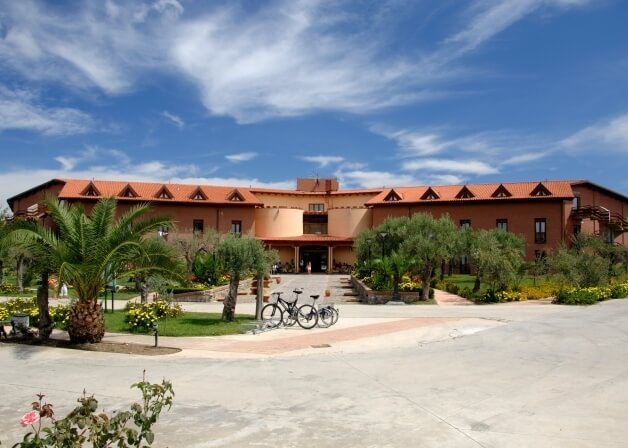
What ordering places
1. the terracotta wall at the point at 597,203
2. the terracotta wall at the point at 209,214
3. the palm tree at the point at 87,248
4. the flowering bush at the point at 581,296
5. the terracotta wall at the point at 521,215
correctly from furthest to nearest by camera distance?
the terracotta wall at the point at 209,214 → the terracotta wall at the point at 597,203 → the terracotta wall at the point at 521,215 → the flowering bush at the point at 581,296 → the palm tree at the point at 87,248

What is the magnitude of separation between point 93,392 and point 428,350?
7.62 m

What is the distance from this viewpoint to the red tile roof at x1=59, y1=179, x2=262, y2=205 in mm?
52156

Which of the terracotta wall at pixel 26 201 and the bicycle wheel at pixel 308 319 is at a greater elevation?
the terracotta wall at pixel 26 201

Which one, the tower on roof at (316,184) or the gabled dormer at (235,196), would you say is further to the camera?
the tower on roof at (316,184)

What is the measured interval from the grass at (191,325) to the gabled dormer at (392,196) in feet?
122

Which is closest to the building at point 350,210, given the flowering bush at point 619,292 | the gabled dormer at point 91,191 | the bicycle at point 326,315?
the gabled dormer at point 91,191

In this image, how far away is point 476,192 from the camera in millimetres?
52312

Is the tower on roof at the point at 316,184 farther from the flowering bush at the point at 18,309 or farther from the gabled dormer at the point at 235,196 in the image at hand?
the flowering bush at the point at 18,309

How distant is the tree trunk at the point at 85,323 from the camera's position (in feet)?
42.0

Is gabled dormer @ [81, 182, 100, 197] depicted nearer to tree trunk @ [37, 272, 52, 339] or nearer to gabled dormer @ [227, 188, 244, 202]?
gabled dormer @ [227, 188, 244, 202]

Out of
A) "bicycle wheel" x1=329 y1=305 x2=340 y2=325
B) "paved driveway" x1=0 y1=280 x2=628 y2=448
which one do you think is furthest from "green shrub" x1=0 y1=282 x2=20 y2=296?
"bicycle wheel" x1=329 y1=305 x2=340 y2=325

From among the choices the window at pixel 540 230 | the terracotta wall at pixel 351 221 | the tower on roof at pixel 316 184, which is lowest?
the window at pixel 540 230

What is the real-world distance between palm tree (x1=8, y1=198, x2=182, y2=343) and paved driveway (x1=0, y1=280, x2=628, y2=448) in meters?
1.02

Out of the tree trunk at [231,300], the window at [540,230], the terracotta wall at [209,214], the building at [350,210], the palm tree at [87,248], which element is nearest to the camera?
the palm tree at [87,248]
